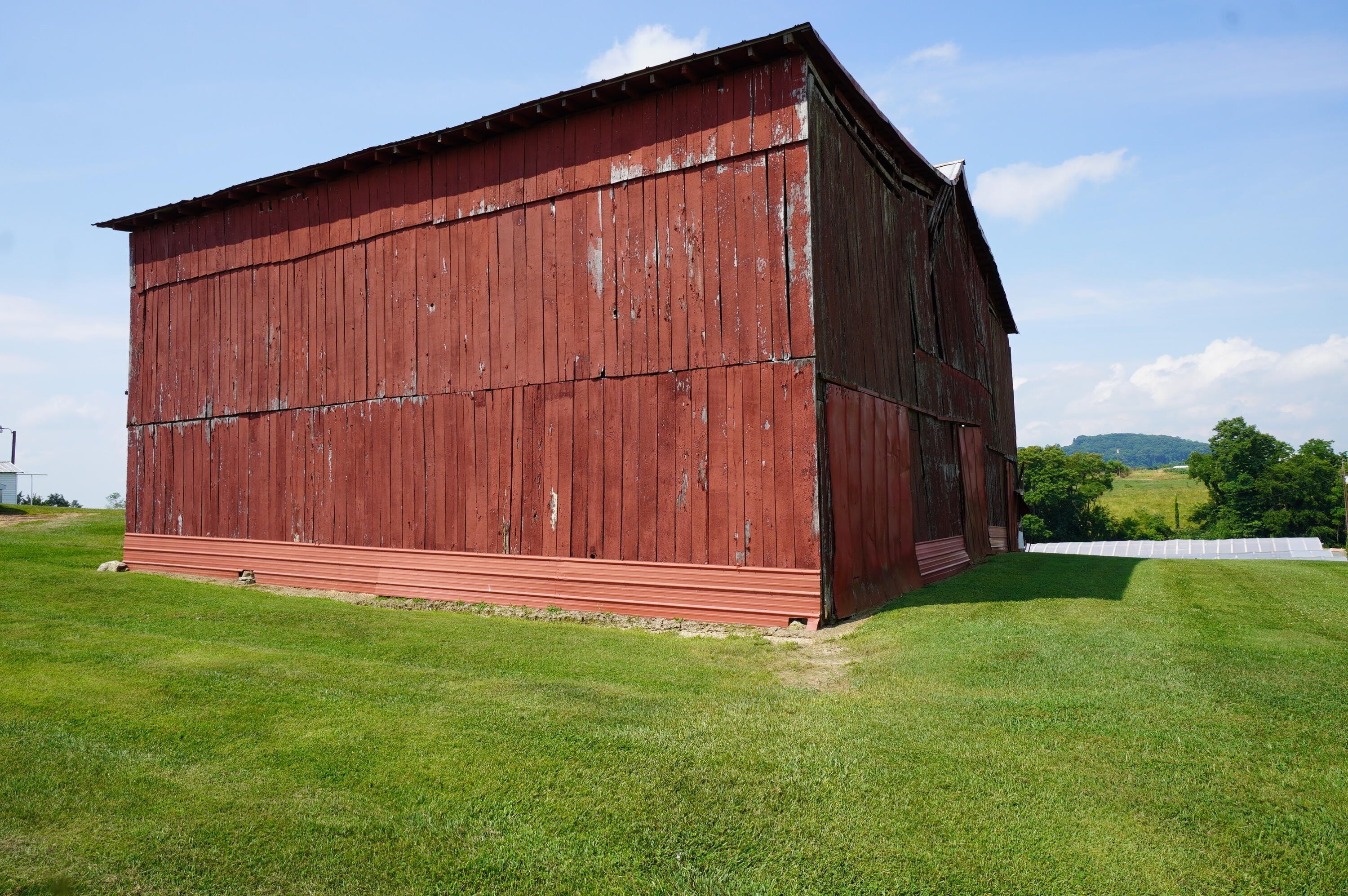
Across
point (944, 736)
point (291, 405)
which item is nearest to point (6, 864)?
point (944, 736)

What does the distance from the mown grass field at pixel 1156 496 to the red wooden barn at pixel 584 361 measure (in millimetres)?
74998

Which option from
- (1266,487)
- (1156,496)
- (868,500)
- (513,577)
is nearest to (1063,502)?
(1266,487)

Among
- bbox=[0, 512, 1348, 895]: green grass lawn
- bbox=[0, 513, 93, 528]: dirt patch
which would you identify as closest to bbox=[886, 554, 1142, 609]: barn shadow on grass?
bbox=[0, 512, 1348, 895]: green grass lawn

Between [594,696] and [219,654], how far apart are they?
4.00 metres

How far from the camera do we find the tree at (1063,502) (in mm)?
71375

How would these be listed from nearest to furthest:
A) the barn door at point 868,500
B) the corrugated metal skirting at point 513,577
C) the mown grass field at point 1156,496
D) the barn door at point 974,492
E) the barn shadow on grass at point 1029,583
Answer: the corrugated metal skirting at point 513,577, the barn door at point 868,500, the barn shadow on grass at point 1029,583, the barn door at point 974,492, the mown grass field at point 1156,496

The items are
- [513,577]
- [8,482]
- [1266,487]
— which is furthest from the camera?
[1266,487]

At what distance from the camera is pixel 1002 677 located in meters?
7.52

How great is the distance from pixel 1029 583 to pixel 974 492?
19.9ft

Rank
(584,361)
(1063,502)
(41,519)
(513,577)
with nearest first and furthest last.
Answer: (584,361), (513,577), (41,519), (1063,502)

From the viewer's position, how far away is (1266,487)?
65.6 m

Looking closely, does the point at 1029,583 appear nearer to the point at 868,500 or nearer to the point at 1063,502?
the point at 868,500

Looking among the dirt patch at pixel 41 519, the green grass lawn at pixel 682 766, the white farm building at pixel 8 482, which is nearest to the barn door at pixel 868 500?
the green grass lawn at pixel 682 766

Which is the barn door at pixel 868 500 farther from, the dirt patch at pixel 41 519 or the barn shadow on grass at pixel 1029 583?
the dirt patch at pixel 41 519
